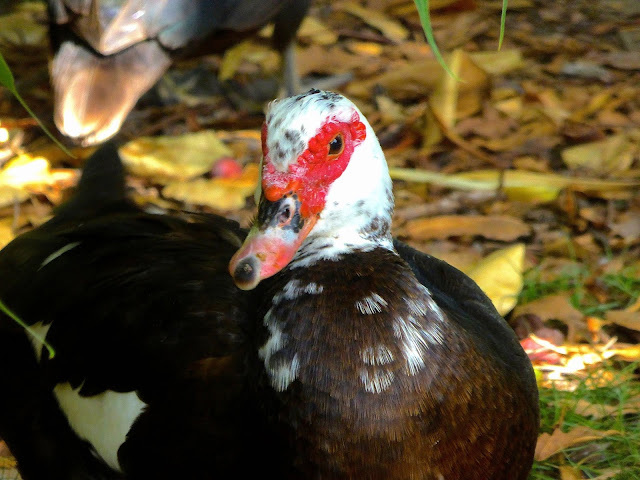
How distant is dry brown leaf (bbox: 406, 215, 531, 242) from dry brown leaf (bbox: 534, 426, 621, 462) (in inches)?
37.2

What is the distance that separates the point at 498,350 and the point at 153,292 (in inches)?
27.4

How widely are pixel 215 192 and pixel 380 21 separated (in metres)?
1.69

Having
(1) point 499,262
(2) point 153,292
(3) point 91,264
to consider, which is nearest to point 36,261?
(3) point 91,264

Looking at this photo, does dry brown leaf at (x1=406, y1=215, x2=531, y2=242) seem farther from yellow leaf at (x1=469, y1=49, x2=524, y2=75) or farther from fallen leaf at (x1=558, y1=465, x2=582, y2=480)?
yellow leaf at (x1=469, y1=49, x2=524, y2=75)

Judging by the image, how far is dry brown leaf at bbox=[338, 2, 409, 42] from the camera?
4.43 meters

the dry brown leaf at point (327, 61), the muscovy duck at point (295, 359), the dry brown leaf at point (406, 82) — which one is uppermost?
the muscovy duck at point (295, 359)

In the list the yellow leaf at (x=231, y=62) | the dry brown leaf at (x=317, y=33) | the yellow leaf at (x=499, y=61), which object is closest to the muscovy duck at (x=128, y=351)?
the yellow leaf at (x=231, y=62)

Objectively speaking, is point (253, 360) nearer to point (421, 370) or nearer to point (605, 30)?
point (421, 370)

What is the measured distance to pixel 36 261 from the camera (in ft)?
7.08

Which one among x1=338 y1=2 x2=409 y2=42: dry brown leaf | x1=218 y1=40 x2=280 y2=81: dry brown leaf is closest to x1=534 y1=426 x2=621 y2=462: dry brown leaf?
x1=218 y1=40 x2=280 y2=81: dry brown leaf

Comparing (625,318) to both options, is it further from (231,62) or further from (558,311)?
(231,62)

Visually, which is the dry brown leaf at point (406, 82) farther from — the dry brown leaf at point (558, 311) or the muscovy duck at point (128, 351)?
the muscovy duck at point (128, 351)

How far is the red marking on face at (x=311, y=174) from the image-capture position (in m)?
1.53

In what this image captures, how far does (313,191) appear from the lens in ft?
5.08
